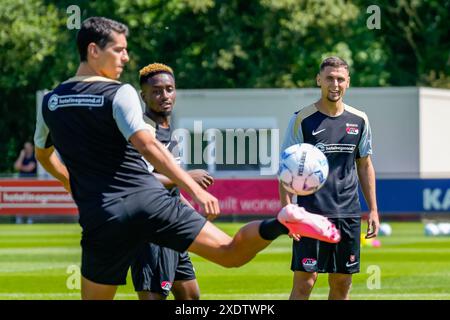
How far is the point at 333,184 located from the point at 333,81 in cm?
88

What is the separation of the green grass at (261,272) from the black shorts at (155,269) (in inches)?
162

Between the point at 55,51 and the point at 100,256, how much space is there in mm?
31262

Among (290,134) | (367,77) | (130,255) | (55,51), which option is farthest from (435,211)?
(130,255)

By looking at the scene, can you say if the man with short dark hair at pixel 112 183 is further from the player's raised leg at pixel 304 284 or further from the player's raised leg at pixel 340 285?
the player's raised leg at pixel 340 285

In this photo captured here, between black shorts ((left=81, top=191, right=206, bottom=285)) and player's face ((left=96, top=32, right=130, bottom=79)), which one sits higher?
player's face ((left=96, top=32, right=130, bottom=79))

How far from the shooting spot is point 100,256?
8.21 m

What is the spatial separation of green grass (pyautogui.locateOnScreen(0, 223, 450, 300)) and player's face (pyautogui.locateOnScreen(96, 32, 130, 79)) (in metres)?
6.08

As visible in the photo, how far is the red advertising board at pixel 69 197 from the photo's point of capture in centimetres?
2880

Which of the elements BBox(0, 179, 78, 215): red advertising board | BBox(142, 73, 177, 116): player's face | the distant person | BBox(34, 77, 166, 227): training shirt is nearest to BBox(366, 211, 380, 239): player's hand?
BBox(142, 73, 177, 116): player's face

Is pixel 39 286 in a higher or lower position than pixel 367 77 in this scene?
lower

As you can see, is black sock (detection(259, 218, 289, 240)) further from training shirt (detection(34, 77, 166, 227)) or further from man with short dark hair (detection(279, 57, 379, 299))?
man with short dark hair (detection(279, 57, 379, 299))

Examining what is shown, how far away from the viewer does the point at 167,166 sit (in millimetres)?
7773

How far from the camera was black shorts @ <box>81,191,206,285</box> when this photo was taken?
26.3ft
